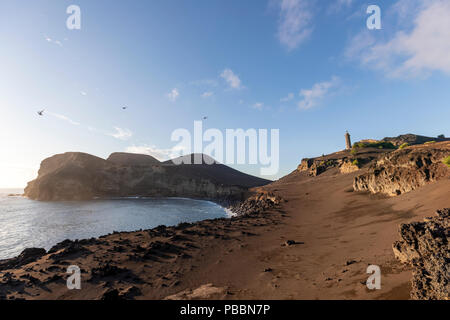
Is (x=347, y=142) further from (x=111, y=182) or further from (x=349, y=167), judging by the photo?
(x=111, y=182)

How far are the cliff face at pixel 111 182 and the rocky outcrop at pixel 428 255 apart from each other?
3315 inches

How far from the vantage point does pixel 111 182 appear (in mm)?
105125

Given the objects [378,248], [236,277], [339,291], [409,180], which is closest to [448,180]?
[409,180]

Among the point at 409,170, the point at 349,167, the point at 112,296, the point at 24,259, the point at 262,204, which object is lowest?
the point at 262,204

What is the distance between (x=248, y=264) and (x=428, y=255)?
7.84 metres

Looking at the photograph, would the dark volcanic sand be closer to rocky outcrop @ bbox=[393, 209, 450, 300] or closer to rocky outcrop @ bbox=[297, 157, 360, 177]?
rocky outcrop @ bbox=[393, 209, 450, 300]

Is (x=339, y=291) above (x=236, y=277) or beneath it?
above

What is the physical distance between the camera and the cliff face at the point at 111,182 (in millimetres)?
93500

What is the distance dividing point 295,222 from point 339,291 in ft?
46.9

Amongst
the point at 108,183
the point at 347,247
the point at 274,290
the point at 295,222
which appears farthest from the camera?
the point at 108,183

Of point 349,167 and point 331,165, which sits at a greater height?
point 331,165

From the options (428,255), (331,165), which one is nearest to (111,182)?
(331,165)

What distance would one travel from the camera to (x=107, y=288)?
927 centimetres
